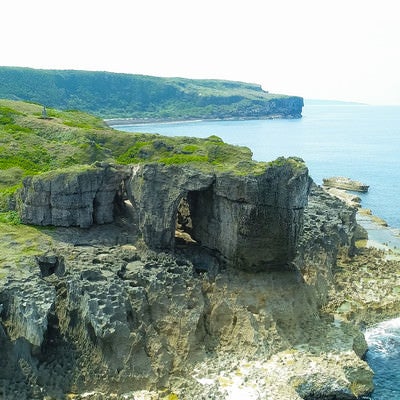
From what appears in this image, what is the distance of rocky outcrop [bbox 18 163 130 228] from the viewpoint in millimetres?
39594

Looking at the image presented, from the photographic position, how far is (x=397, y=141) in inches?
7569

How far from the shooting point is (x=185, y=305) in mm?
34625

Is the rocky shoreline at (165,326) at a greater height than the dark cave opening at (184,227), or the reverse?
the dark cave opening at (184,227)

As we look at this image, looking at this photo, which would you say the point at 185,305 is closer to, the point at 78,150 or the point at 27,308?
the point at 27,308

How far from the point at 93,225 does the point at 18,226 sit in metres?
5.64

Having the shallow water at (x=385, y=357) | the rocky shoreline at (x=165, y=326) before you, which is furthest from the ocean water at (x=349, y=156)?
the rocky shoreline at (x=165, y=326)

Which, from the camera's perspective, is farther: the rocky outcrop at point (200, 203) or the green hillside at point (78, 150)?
the green hillside at point (78, 150)

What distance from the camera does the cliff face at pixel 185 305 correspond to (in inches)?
1168

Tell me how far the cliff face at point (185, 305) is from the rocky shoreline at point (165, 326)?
0.25 ft

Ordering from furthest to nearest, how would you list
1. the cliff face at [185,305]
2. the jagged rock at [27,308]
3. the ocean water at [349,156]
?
the ocean water at [349,156] → the cliff face at [185,305] → the jagged rock at [27,308]

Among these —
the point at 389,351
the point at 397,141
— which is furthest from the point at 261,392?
the point at 397,141

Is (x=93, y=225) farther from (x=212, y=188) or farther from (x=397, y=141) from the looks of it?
(x=397, y=141)

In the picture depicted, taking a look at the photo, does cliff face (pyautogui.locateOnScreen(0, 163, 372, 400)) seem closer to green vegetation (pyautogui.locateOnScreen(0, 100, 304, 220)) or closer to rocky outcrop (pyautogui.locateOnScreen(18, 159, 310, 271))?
rocky outcrop (pyautogui.locateOnScreen(18, 159, 310, 271))

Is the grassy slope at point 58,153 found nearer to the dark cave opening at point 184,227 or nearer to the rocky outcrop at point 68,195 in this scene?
the rocky outcrop at point 68,195
